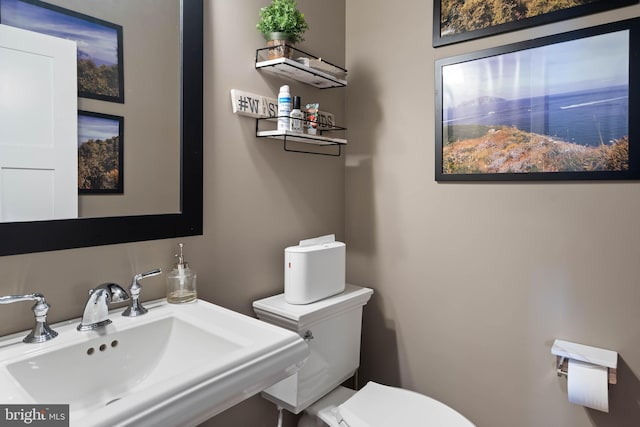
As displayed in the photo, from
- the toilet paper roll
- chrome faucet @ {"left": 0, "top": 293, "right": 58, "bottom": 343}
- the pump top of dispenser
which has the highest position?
the pump top of dispenser

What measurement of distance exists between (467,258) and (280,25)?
3.79ft

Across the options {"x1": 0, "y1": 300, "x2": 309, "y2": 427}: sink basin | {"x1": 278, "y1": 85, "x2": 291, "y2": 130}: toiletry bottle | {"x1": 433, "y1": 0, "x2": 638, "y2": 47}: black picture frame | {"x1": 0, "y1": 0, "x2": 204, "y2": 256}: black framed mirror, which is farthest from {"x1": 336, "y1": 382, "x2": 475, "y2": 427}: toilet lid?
{"x1": 433, "y1": 0, "x2": 638, "y2": 47}: black picture frame

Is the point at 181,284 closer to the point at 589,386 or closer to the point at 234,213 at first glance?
the point at 234,213

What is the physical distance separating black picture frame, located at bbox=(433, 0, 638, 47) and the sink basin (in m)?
1.34

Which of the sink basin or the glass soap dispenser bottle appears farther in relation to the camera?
the glass soap dispenser bottle

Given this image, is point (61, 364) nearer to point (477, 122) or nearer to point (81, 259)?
point (81, 259)

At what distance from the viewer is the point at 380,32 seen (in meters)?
1.79

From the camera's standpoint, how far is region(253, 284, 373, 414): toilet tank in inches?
54.3

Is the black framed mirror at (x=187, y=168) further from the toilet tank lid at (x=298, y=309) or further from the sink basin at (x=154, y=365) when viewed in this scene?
the toilet tank lid at (x=298, y=309)

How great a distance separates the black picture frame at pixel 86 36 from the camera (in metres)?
A: 0.94

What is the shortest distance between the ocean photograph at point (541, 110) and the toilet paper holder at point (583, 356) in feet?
1.99

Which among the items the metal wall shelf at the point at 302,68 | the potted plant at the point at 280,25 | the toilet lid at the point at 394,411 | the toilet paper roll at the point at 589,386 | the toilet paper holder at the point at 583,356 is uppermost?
the potted plant at the point at 280,25

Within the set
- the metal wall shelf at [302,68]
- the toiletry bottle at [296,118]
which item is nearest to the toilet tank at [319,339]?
the toiletry bottle at [296,118]

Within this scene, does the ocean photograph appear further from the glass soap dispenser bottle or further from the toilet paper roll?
the glass soap dispenser bottle
